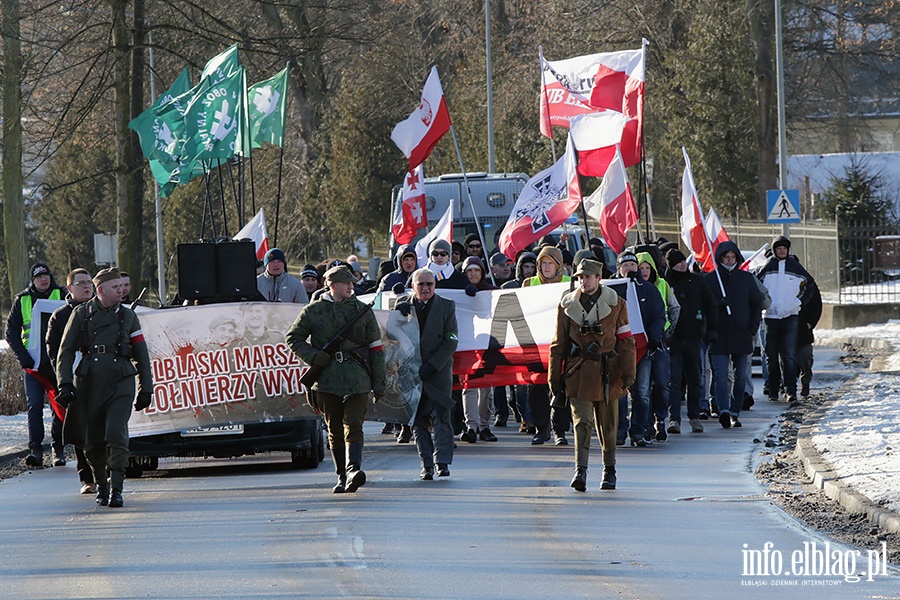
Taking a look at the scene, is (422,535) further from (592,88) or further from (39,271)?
(592,88)

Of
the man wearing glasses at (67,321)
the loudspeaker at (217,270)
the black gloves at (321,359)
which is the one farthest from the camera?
the loudspeaker at (217,270)

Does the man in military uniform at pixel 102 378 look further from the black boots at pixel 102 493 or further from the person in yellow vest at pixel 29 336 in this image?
the person in yellow vest at pixel 29 336

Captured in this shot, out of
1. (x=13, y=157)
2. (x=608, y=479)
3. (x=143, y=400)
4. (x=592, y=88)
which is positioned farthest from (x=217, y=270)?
(x=13, y=157)

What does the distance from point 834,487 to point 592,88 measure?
423 inches

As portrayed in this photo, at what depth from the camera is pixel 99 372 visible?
12.2 metres

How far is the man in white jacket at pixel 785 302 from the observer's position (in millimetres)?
19188

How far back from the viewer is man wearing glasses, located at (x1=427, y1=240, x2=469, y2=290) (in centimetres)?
1689

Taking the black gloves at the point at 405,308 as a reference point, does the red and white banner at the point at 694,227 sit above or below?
above

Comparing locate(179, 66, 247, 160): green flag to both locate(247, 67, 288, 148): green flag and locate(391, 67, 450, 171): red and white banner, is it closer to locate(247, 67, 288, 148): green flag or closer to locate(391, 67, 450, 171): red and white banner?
locate(247, 67, 288, 148): green flag

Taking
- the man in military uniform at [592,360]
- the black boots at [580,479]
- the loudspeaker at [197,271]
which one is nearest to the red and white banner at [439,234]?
the loudspeaker at [197,271]

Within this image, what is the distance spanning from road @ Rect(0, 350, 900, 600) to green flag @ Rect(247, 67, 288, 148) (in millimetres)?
8091

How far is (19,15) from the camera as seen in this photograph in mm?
24781

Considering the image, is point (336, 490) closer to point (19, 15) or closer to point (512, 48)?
point (19, 15)

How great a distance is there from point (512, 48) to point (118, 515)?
120ft
